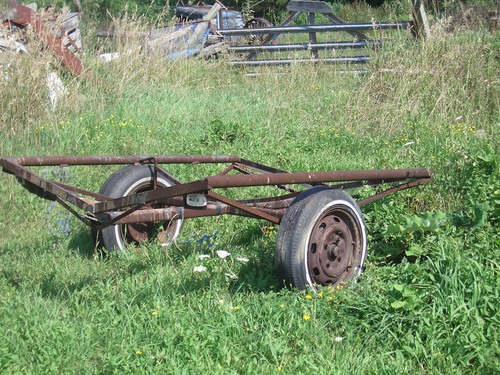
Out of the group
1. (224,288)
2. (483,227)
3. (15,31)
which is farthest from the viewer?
(15,31)

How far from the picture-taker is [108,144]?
869cm

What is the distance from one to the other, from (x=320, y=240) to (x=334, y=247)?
0.43 feet

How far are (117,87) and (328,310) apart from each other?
22.5 feet

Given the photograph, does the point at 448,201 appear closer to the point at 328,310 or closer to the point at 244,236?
the point at 244,236

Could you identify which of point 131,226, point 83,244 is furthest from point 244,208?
point 83,244

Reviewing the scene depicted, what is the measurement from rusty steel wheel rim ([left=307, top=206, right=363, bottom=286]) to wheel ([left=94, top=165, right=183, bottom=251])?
1.27 m

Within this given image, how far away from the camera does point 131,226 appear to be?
6094 mm

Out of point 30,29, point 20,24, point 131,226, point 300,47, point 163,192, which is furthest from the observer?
point 300,47

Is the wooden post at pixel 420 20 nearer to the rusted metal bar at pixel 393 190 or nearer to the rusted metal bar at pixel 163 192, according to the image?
the rusted metal bar at pixel 393 190

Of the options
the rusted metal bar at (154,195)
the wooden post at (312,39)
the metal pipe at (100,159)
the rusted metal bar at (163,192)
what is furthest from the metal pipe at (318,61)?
the rusted metal bar at (154,195)

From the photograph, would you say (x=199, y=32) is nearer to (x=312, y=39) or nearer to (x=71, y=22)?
(x=312, y=39)

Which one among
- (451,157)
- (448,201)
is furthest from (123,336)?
(451,157)

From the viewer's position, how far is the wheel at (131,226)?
5.83 metres

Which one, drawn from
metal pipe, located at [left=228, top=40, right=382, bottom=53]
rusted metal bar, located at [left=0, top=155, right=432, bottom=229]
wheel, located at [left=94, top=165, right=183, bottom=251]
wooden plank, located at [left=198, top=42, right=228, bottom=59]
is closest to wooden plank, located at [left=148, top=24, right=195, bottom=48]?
wooden plank, located at [left=198, top=42, right=228, bottom=59]
